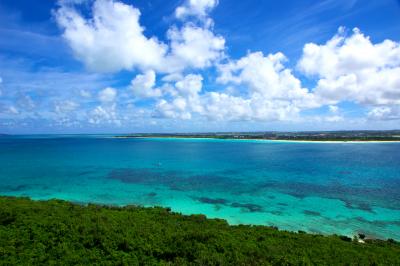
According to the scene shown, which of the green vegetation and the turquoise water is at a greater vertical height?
the green vegetation

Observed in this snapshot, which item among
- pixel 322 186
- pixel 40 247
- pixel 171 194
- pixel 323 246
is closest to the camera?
pixel 40 247

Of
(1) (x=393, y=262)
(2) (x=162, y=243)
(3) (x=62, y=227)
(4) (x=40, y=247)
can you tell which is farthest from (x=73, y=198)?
(1) (x=393, y=262)

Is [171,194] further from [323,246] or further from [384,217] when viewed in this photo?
[384,217]

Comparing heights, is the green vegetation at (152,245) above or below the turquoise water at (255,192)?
above

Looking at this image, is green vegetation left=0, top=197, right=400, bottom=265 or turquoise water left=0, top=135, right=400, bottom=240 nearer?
green vegetation left=0, top=197, right=400, bottom=265

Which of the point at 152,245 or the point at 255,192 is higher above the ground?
the point at 152,245

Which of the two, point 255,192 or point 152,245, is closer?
point 152,245

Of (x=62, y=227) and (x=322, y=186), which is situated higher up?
(x=62, y=227)

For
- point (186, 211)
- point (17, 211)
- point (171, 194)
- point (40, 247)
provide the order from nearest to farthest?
point (40, 247), point (17, 211), point (186, 211), point (171, 194)
